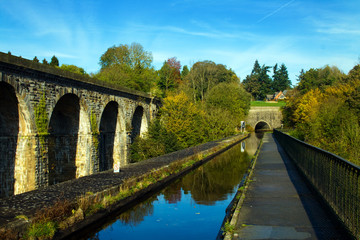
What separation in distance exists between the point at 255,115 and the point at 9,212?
73316 mm

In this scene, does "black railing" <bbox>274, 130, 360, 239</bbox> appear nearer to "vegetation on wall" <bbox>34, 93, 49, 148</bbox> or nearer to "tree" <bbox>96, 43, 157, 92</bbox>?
"vegetation on wall" <bbox>34, 93, 49, 148</bbox>

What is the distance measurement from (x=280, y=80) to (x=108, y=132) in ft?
404

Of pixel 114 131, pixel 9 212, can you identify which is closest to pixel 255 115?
pixel 114 131

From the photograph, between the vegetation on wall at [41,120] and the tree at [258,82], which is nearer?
the vegetation on wall at [41,120]

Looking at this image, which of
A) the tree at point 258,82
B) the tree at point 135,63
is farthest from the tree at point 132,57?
the tree at point 258,82

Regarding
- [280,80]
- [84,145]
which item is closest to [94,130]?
[84,145]

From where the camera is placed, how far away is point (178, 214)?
8.48 meters

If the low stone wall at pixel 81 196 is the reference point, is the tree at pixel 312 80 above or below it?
above

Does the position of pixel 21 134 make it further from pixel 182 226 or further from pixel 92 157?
pixel 182 226

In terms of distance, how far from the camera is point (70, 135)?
54.3 ft

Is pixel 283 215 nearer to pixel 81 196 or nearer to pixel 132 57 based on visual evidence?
pixel 81 196

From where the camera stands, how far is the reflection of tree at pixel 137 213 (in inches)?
308

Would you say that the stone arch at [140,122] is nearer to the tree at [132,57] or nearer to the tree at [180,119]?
the tree at [180,119]

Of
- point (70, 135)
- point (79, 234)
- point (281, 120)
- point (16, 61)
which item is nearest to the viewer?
point (79, 234)
